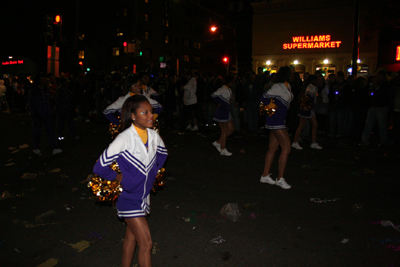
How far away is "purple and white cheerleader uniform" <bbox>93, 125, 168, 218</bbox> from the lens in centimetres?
278

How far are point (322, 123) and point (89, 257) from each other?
1010 centimetres

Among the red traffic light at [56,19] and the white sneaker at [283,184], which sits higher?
the red traffic light at [56,19]

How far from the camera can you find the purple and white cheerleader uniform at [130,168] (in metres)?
2.78

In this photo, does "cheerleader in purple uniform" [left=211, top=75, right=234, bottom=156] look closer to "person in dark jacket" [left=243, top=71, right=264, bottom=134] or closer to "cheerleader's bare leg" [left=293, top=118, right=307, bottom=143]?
"cheerleader's bare leg" [left=293, top=118, right=307, bottom=143]

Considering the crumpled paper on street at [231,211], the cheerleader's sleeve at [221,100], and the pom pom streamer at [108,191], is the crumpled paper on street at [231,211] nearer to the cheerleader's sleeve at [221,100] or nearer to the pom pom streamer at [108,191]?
the pom pom streamer at [108,191]

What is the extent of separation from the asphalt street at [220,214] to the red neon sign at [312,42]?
2400 cm

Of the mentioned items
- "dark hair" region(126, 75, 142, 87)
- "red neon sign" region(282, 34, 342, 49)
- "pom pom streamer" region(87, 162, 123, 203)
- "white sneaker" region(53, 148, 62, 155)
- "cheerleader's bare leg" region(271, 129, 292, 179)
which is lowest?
"white sneaker" region(53, 148, 62, 155)

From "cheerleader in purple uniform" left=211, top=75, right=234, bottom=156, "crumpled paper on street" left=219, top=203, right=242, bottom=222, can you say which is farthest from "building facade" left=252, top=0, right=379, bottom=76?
"crumpled paper on street" left=219, top=203, right=242, bottom=222

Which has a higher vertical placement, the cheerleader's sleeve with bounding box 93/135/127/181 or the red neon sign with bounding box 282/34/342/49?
the red neon sign with bounding box 282/34/342/49

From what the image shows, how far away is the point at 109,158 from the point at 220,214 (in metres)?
2.43

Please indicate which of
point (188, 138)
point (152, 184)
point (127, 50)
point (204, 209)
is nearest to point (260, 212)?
point (204, 209)

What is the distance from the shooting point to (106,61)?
2016 inches

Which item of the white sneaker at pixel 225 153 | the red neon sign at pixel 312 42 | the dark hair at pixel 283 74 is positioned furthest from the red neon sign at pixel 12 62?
the dark hair at pixel 283 74

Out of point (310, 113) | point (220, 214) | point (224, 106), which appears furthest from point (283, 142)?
point (310, 113)
